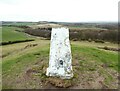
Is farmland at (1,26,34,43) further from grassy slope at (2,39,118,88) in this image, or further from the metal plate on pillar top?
the metal plate on pillar top

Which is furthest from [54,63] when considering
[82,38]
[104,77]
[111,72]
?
[82,38]

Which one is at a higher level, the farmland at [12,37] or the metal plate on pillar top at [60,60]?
the farmland at [12,37]

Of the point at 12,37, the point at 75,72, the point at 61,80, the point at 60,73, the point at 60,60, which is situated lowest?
the point at 61,80

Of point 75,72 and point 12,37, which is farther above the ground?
point 12,37

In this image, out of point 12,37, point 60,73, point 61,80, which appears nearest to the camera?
point 61,80

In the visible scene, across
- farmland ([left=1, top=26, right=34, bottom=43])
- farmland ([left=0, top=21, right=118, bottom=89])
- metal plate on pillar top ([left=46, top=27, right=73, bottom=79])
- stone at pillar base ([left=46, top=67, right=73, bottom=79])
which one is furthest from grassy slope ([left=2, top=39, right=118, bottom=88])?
farmland ([left=1, top=26, right=34, bottom=43])

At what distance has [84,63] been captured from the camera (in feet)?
56.2

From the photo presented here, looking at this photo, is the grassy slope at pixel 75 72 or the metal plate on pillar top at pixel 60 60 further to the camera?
the grassy slope at pixel 75 72

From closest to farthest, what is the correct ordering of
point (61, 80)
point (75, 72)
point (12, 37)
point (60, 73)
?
1. point (61, 80)
2. point (60, 73)
3. point (75, 72)
4. point (12, 37)

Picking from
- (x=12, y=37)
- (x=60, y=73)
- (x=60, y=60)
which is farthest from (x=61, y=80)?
(x=12, y=37)

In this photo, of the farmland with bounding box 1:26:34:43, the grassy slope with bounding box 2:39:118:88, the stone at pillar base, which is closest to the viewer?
the stone at pillar base

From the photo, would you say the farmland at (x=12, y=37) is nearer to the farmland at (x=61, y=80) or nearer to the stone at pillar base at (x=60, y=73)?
the farmland at (x=61, y=80)

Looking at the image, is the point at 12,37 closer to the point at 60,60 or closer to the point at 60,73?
the point at 60,60

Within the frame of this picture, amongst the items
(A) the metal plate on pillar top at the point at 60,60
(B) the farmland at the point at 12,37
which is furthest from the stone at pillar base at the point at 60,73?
(B) the farmland at the point at 12,37
